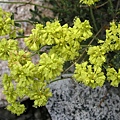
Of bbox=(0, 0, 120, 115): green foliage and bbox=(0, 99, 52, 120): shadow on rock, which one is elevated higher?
bbox=(0, 0, 120, 115): green foliage

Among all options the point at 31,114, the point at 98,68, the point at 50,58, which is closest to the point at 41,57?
the point at 50,58

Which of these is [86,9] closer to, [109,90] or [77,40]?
[109,90]

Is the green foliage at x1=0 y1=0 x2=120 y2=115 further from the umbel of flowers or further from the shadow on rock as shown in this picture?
the shadow on rock

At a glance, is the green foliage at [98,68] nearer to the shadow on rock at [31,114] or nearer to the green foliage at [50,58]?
the green foliage at [50,58]

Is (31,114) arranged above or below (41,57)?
below

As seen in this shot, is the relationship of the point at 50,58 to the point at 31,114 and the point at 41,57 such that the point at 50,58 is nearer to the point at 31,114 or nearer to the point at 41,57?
the point at 41,57

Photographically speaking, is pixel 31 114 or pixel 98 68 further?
pixel 31 114

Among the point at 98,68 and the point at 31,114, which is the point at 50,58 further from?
the point at 31,114

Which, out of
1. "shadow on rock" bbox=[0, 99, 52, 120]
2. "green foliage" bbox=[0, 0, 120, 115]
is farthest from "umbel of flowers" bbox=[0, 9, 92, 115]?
"shadow on rock" bbox=[0, 99, 52, 120]

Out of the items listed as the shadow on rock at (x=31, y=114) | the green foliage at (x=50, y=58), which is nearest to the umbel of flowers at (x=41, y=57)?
the green foliage at (x=50, y=58)

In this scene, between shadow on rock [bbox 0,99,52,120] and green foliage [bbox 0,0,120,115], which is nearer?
green foliage [bbox 0,0,120,115]

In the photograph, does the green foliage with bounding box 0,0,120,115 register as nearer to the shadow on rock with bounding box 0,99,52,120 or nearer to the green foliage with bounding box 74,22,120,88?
the green foliage with bounding box 74,22,120,88

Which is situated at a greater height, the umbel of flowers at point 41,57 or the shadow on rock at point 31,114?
the umbel of flowers at point 41,57
